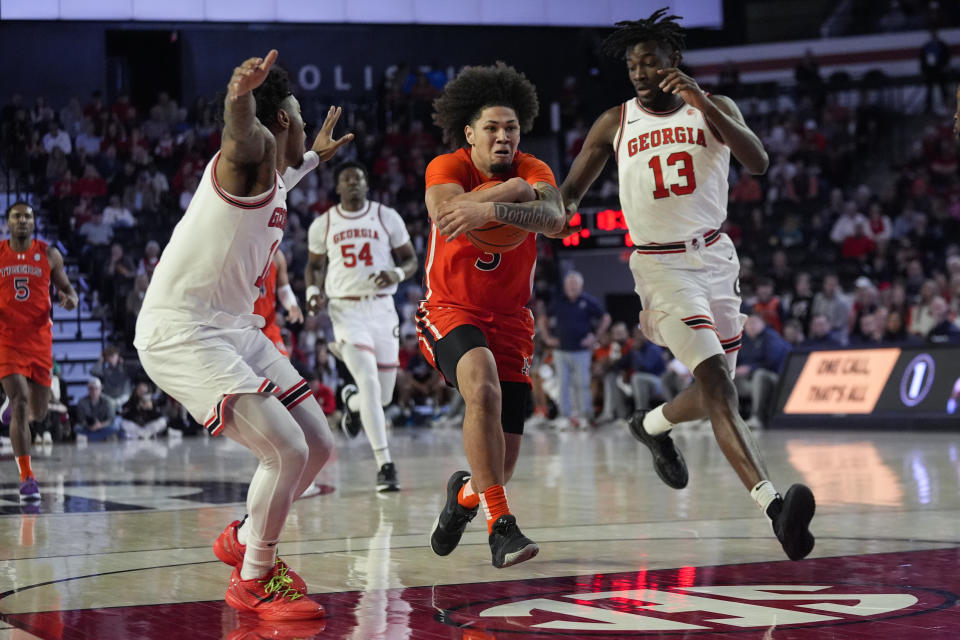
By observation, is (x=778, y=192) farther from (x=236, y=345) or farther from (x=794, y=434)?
(x=236, y=345)

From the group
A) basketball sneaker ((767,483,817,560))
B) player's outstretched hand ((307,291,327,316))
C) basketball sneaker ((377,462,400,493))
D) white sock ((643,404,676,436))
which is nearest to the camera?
basketball sneaker ((767,483,817,560))

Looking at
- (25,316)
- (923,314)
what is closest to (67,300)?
(25,316)

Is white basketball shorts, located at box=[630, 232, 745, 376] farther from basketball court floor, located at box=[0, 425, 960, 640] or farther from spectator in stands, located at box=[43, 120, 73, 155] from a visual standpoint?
Result: spectator in stands, located at box=[43, 120, 73, 155]

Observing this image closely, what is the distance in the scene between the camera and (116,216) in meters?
19.6

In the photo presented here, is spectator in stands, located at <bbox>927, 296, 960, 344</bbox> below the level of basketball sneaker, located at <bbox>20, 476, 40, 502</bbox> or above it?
above

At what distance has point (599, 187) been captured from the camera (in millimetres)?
23469

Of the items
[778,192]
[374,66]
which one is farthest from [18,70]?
[778,192]

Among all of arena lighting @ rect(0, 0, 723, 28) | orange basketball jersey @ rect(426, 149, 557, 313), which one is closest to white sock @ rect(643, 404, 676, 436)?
orange basketball jersey @ rect(426, 149, 557, 313)

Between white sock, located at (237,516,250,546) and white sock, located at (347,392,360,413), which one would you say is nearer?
white sock, located at (237,516,250,546)

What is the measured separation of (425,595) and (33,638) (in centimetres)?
134

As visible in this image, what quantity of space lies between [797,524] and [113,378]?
12.9m

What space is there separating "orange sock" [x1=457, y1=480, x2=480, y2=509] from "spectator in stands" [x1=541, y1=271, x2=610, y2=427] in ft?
36.2

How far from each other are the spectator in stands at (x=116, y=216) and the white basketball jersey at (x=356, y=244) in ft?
35.7

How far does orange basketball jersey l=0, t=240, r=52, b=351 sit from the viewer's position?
350 inches
